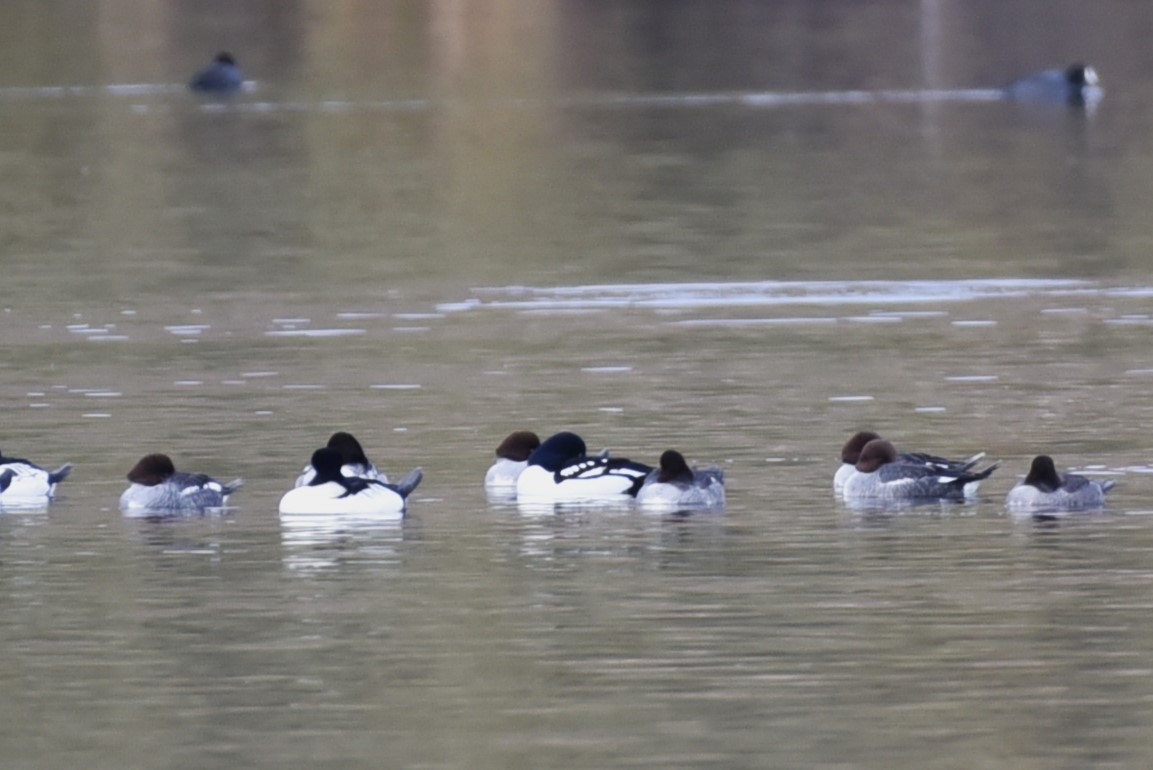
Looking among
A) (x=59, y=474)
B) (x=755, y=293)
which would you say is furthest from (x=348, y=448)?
(x=755, y=293)

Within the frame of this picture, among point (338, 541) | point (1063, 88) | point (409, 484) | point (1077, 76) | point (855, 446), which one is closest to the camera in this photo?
point (338, 541)

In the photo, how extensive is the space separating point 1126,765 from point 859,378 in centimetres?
997

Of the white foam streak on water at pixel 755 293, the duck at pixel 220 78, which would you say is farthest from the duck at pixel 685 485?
the duck at pixel 220 78

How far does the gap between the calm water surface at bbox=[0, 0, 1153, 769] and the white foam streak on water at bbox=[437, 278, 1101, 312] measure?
0.09 metres

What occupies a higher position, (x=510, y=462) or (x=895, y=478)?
(x=510, y=462)

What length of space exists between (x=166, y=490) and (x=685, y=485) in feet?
8.39

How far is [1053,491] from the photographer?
14.2m

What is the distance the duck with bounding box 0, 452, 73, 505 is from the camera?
→ 1505cm

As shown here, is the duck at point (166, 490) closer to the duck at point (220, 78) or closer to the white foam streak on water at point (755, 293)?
the white foam streak on water at point (755, 293)

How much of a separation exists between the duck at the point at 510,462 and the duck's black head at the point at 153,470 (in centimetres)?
171

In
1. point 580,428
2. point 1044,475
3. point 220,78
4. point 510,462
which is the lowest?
point 1044,475

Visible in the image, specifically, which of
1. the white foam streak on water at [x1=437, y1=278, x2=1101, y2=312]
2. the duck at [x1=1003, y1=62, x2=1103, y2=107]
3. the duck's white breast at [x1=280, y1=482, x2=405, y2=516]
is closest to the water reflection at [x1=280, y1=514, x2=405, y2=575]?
the duck's white breast at [x1=280, y1=482, x2=405, y2=516]

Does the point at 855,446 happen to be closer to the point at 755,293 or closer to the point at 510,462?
the point at 510,462

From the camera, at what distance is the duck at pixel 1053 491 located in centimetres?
1422
